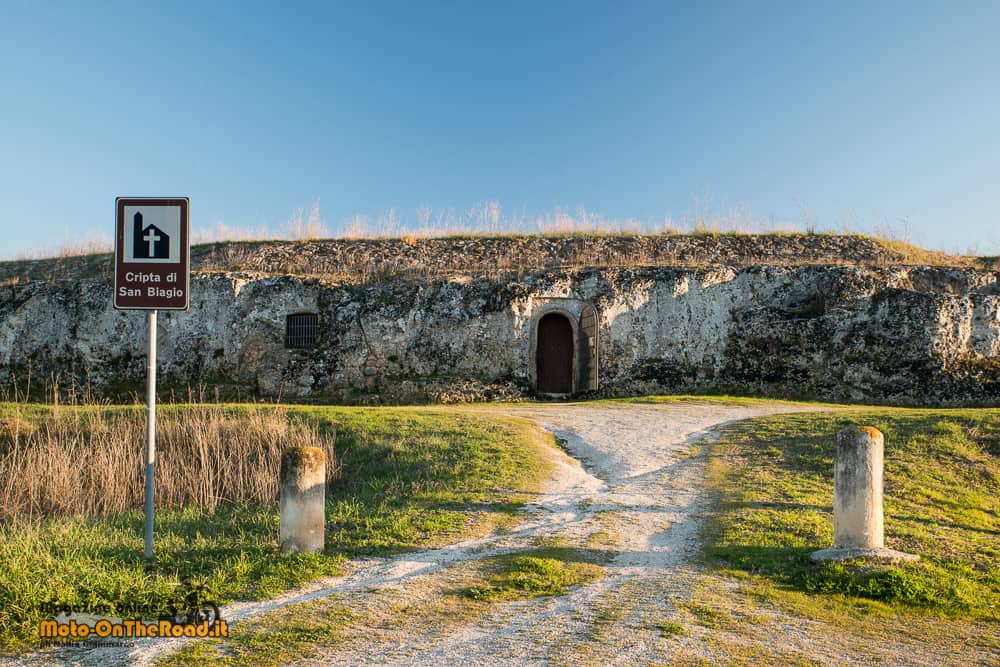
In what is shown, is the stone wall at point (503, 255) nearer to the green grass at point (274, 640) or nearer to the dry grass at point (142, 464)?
the dry grass at point (142, 464)

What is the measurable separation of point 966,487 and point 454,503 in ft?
24.0

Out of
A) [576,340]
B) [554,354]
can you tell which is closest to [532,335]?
[554,354]

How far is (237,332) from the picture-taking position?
21.3 m

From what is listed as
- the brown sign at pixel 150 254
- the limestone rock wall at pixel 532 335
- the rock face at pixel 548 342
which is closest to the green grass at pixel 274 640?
the brown sign at pixel 150 254

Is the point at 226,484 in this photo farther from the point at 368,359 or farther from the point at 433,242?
the point at 433,242

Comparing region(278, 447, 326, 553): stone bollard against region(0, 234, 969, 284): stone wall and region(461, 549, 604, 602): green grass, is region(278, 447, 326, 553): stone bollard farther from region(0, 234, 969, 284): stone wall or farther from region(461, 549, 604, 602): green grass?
region(0, 234, 969, 284): stone wall

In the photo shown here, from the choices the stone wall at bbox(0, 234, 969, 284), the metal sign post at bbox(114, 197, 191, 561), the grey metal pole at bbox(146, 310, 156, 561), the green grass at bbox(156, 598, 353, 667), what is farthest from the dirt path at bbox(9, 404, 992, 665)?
the stone wall at bbox(0, 234, 969, 284)

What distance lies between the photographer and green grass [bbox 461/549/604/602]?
20.2 ft

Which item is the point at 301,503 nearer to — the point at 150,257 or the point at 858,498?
the point at 150,257

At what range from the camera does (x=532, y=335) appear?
21.0 meters

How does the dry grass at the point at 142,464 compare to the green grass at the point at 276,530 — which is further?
the dry grass at the point at 142,464

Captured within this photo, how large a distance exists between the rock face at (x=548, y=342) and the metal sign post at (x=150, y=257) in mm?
13674

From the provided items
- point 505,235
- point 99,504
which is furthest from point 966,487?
point 505,235

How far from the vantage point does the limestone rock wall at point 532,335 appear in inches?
794
